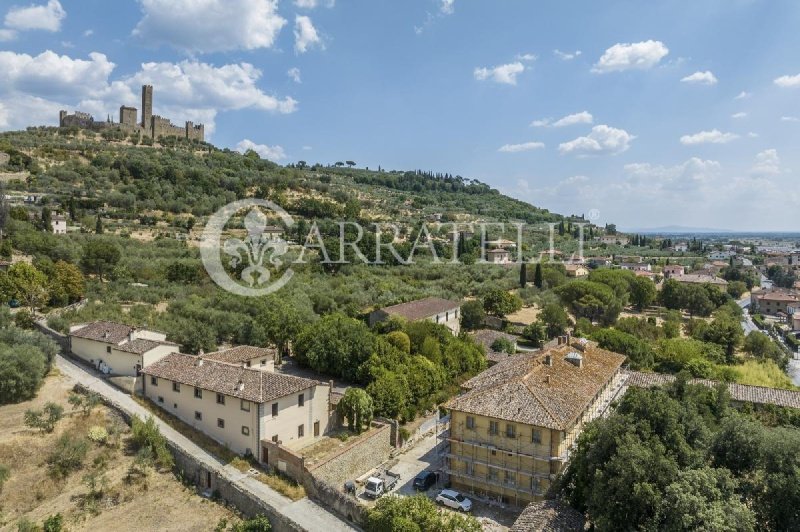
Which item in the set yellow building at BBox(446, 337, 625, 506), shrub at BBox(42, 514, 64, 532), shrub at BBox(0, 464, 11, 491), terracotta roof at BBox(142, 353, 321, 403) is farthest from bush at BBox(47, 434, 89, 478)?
yellow building at BBox(446, 337, 625, 506)

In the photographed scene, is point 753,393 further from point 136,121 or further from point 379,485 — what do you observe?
point 136,121

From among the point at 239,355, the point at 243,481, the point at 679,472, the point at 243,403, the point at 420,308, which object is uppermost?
the point at 420,308

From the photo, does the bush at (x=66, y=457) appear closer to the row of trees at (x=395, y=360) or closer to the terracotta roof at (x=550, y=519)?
the row of trees at (x=395, y=360)

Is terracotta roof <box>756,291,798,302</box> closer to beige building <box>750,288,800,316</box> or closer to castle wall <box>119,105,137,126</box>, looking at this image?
beige building <box>750,288,800,316</box>

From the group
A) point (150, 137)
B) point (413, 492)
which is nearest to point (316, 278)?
point (413, 492)

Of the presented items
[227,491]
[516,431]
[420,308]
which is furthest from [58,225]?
[516,431]

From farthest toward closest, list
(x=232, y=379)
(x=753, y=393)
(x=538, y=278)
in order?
(x=538, y=278), (x=753, y=393), (x=232, y=379)

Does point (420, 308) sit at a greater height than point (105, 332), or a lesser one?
lesser
